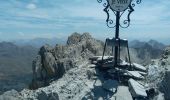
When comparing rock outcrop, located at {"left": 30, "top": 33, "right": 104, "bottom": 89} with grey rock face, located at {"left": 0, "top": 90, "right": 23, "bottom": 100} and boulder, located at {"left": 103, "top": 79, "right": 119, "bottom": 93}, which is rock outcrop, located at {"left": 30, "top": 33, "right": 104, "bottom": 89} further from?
boulder, located at {"left": 103, "top": 79, "right": 119, "bottom": 93}

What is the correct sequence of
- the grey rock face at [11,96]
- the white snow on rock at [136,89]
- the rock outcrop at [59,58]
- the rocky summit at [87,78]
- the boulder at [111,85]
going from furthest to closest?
1. the rock outcrop at [59,58]
2. the grey rock face at [11,96]
3. the boulder at [111,85]
4. the rocky summit at [87,78]
5. the white snow on rock at [136,89]

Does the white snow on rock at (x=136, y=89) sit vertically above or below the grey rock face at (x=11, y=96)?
above

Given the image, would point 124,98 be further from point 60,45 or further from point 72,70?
point 60,45

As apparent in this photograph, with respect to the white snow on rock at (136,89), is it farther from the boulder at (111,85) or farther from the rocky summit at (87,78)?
the boulder at (111,85)

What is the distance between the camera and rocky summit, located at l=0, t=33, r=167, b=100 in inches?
575

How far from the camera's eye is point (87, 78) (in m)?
16.1

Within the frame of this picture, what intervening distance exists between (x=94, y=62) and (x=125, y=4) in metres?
2.80

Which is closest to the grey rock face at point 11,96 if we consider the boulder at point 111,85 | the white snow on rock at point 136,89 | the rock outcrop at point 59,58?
the rock outcrop at point 59,58

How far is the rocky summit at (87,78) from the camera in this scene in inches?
575

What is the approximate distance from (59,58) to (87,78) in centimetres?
318

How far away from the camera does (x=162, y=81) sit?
47.4 feet

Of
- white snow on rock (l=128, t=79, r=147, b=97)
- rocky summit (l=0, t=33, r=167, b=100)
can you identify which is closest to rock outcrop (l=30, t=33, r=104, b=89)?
rocky summit (l=0, t=33, r=167, b=100)

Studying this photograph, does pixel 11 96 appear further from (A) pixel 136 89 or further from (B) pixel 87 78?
(A) pixel 136 89

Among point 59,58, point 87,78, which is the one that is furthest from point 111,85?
point 59,58
